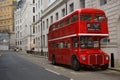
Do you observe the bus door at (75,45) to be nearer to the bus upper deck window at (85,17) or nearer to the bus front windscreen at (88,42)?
the bus front windscreen at (88,42)

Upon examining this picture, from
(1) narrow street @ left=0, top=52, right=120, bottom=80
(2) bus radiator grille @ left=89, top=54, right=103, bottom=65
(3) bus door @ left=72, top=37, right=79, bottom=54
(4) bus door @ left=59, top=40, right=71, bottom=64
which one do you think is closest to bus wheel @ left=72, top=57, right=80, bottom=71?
(1) narrow street @ left=0, top=52, right=120, bottom=80

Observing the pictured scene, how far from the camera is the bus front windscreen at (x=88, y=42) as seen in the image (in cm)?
2216

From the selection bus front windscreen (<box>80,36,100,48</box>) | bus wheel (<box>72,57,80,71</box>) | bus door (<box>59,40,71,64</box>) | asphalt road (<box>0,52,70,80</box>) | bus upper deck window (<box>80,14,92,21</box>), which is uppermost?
bus upper deck window (<box>80,14,92,21</box>)

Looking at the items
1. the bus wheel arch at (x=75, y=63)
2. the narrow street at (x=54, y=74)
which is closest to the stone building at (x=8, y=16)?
the narrow street at (x=54, y=74)


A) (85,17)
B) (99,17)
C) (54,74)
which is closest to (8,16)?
(99,17)

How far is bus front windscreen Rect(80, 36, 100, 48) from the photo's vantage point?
22.2 m

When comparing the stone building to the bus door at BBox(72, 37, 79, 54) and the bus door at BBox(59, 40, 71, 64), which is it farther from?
the bus door at BBox(72, 37, 79, 54)

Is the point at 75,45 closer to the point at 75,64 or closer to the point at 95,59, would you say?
the point at 75,64

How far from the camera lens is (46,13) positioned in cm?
6056

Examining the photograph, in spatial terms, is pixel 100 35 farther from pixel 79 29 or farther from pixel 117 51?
pixel 117 51

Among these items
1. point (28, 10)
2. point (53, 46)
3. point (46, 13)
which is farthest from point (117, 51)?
point (28, 10)

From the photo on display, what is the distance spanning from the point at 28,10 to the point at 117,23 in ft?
272

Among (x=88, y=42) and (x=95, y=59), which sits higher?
(x=88, y=42)

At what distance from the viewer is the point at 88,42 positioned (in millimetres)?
22375
